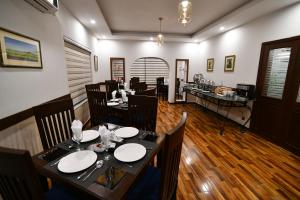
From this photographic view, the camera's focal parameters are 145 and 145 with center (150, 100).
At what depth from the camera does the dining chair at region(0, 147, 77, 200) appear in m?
0.60

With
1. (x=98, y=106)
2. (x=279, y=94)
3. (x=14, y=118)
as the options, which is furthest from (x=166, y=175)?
(x=279, y=94)

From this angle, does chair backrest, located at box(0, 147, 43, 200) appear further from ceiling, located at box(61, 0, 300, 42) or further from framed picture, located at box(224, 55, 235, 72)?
framed picture, located at box(224, 55, 235, 72)

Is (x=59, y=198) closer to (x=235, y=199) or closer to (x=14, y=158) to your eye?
(x=14, y=158)

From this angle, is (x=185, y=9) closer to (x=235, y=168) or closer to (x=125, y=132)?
(x=125, y=132)

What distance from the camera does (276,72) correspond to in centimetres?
292

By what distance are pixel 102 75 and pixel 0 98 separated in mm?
4499

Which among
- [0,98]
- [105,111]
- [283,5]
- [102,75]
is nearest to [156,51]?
[102,75]

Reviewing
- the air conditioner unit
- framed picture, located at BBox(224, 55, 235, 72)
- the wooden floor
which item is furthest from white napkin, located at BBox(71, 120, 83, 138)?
framed picture, located at BBox(224, 55, 235, 72)

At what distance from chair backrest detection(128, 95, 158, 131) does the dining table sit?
1.84ft

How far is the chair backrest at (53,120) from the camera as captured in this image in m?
1.42

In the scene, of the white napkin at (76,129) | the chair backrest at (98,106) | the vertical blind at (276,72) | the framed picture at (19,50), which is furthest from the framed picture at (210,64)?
the white napkin at (76,129)

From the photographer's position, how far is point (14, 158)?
1.98 feet

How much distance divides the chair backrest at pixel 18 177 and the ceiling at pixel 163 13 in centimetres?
289

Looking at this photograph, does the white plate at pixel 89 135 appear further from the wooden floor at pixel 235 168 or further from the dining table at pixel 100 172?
the wooden floor at pixel 235 168
